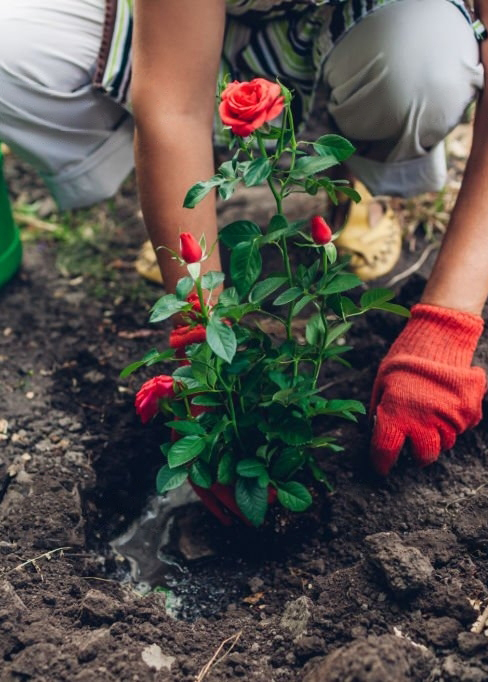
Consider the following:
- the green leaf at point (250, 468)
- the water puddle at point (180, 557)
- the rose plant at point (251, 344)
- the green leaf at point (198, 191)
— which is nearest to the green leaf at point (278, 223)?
the rose plant at point (251, 344)

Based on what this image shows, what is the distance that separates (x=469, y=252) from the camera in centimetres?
172

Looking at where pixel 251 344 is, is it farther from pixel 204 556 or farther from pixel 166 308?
pixel 204 556

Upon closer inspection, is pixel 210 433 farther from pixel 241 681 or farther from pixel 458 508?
pixel 458 508

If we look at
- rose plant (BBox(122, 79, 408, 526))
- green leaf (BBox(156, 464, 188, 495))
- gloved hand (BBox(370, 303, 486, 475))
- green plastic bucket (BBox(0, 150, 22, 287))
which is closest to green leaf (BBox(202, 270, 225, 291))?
rose plant (BBox(122, 79, 408, 526))

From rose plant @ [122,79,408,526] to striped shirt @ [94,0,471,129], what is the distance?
69 centimetres

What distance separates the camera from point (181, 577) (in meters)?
1.71

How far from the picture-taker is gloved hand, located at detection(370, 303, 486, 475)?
5.30 ft

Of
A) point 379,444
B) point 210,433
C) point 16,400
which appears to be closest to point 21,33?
point 16,400

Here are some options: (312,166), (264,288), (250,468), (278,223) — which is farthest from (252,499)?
(312,166)

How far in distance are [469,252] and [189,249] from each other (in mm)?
796

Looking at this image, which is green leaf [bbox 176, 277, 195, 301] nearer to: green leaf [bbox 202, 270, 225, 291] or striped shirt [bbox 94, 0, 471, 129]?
green leaf [bbox 202, 270, 225, 291]

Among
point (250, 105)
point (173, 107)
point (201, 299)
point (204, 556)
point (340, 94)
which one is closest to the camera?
point (250, 105)

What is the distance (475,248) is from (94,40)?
43.8 inches

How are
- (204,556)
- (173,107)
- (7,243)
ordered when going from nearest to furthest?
(173,107) → (204,556) → (7,243)
